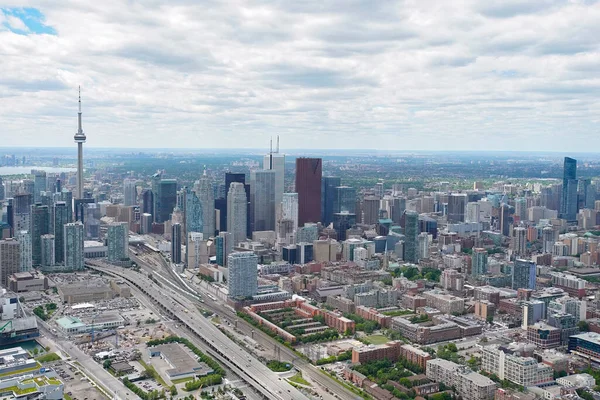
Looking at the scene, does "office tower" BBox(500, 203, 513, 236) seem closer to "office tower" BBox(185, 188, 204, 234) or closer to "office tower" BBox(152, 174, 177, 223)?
"office tower" BBox(185, 188, 204, 234)

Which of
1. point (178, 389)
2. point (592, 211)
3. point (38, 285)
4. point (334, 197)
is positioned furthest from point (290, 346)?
point (592, 211)

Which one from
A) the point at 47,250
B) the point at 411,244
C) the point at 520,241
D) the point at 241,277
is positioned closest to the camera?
the point at 241,277

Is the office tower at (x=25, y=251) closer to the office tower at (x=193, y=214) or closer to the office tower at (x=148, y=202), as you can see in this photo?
the office tower at (x=193, y=214)

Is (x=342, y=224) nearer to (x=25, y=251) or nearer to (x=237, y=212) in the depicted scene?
(x=237, y=212)

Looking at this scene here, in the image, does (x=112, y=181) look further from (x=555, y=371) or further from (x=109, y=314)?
(x=555, y=371)

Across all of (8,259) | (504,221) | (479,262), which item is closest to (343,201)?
(504,221)

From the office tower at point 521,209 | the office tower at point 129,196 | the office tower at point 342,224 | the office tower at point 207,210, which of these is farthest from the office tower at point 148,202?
the office tower at point 521,209
